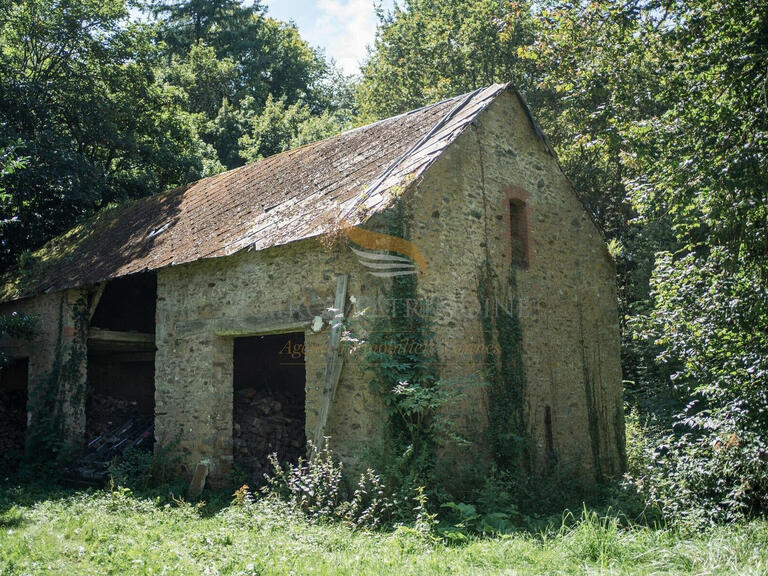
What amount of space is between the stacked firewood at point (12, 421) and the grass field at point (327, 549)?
5.68 meters

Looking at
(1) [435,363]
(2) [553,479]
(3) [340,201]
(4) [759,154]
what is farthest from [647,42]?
(2) [553,479]

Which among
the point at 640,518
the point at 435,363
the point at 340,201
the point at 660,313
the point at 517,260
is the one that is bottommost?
the point at 640,518

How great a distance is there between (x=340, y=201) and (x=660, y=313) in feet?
15.0

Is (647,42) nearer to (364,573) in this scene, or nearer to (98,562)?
(364,573)

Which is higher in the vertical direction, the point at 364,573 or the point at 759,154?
the point at 759,154

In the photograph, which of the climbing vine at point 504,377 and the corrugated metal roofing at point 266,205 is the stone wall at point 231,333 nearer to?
the corrugated metal roofing at point 266,205

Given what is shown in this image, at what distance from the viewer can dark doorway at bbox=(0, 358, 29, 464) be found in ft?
41.4

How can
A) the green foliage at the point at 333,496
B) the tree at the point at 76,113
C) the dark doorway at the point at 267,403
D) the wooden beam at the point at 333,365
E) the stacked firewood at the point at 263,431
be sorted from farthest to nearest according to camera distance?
the tree at the point at 76,113, the dark doorway at the point at 267,403, the stacked firewood at the point at 263,431, the wooden beam at the point at 333,365, the green foliage at the point at 333,496

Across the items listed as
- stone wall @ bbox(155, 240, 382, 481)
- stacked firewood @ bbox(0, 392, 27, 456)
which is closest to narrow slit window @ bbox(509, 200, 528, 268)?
stone wall @ bbox(155, 240, 382, 481)

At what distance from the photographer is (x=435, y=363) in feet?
27.9

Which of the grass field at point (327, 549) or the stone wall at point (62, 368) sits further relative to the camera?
the stone wall at point (62, 368)

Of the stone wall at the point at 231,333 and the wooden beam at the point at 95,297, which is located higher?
the wooden beam at the point at 95,297

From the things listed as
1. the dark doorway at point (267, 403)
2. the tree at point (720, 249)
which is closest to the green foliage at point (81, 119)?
the dark doorway at point (267, 403)

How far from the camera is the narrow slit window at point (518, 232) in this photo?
10.5 meters
